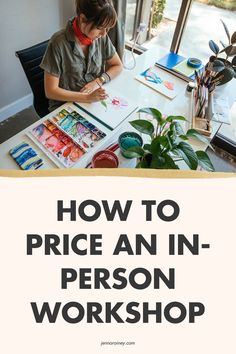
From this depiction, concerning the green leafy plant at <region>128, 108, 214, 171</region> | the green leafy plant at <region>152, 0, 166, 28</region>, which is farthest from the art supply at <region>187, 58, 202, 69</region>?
the green leafy plant at <region>128, 108, 214, 171</region>

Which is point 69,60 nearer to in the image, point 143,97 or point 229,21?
point 143,97

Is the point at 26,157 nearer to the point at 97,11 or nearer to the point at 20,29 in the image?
the point at 97,11

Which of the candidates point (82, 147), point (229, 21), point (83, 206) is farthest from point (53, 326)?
point (229, 21)

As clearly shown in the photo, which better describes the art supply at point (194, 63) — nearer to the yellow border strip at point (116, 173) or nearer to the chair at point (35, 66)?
the chair at point (35, 66)

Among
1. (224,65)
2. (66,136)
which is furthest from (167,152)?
(224,65)

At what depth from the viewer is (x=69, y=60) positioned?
121 cm

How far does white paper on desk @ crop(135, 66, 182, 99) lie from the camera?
1.30 meters

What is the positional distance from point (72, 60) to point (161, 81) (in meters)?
0.47

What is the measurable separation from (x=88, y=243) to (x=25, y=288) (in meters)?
0.13

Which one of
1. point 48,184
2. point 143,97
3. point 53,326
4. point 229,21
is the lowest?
point 53,326

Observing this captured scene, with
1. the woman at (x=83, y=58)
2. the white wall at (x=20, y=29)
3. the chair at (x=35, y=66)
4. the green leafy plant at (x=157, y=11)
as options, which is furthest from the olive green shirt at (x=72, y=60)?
the green leafy plant at (x=157, y=11)

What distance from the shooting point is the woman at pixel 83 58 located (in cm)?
106

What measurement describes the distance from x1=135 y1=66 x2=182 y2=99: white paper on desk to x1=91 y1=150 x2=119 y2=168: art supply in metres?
0.57

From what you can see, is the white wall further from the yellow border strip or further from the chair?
the yellow border strip
